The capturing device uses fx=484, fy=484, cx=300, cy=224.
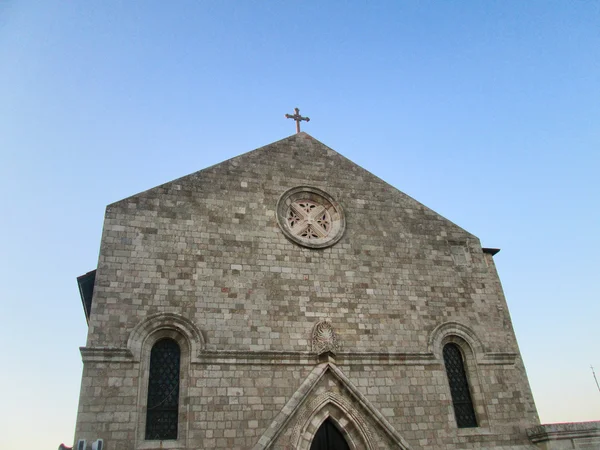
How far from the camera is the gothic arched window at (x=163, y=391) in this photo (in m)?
9.28

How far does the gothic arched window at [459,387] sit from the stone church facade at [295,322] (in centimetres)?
4

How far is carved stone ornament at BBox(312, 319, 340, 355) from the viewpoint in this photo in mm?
10539

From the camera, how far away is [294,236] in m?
11.8

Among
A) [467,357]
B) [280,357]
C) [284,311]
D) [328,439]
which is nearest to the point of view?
[328,439]

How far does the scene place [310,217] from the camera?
12.4 meters

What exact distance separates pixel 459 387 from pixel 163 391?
6.76 meters

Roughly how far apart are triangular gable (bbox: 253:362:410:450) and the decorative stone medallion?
3.10 metres

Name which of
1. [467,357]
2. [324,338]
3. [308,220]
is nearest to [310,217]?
[308,220]

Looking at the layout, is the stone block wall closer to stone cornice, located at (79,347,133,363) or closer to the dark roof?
stone cornice, located at (79,347,133,363)

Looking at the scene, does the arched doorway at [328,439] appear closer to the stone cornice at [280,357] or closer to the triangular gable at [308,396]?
the triangular gable at [308,396]

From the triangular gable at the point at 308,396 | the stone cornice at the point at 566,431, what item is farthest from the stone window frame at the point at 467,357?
the triangular gable at the point at 308,396

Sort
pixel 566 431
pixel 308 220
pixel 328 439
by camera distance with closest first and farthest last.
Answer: pixel 328 439 < pixel 566 431 < pixel 308 220

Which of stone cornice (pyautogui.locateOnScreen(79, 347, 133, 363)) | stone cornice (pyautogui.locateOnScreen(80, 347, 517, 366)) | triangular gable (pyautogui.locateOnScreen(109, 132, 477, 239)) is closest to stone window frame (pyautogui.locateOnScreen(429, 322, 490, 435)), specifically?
stone cornice (pyautogui.locateOnScreen(80, 347, 517, 366))

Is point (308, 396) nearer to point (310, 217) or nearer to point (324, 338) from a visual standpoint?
point (324, 338)
